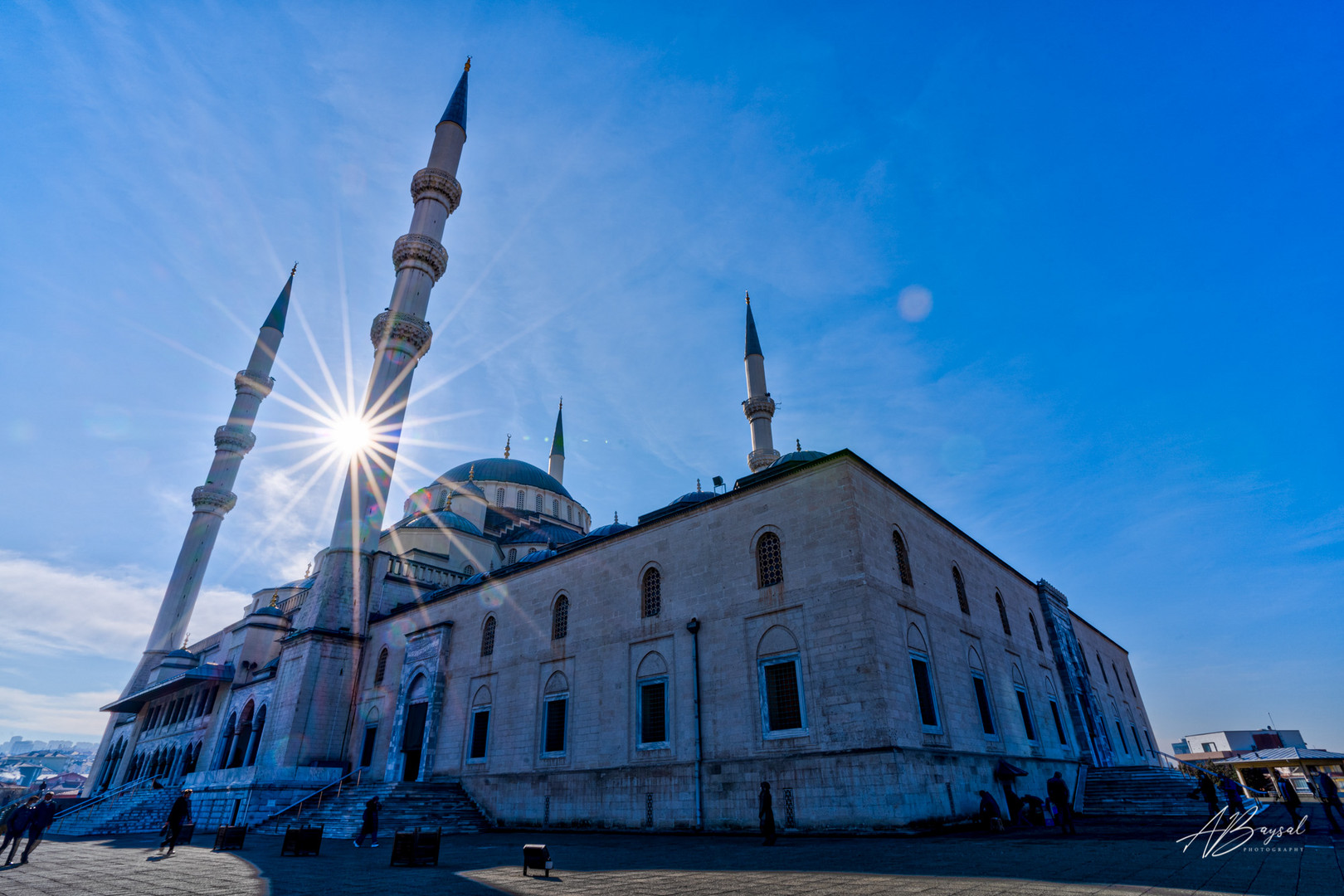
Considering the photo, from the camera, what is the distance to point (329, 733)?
24906mm

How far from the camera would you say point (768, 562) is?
16.5 metres

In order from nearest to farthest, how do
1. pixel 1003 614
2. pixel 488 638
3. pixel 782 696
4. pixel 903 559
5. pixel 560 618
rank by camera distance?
1. pixel 782 696
2. pixel 903 559
3. pixel 560 618
4. pixel 1003 614
5. pixel 488 638

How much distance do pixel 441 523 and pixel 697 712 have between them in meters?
21.6

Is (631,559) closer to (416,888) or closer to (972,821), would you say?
(972,821)

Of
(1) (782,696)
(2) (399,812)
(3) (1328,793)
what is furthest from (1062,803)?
(2) (399,812)

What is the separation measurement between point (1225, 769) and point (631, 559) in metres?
40.2


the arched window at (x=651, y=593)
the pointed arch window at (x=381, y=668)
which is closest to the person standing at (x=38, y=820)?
the arched window at (x=651, y=593)

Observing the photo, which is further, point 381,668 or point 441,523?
point 441,523

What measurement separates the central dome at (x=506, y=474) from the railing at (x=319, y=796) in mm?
20121

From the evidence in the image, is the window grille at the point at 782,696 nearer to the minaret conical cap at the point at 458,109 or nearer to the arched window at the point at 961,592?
the arched window at the point at 961,592

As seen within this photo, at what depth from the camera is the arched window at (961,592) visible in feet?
62.9

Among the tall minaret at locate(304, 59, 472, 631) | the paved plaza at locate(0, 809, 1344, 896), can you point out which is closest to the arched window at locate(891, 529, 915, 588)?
the paved plaza at locate(0, 809, 1344, 896)

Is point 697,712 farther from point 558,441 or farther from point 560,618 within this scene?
point 558,441

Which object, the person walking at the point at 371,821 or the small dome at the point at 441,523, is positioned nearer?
the person walking at the point at 371,821
